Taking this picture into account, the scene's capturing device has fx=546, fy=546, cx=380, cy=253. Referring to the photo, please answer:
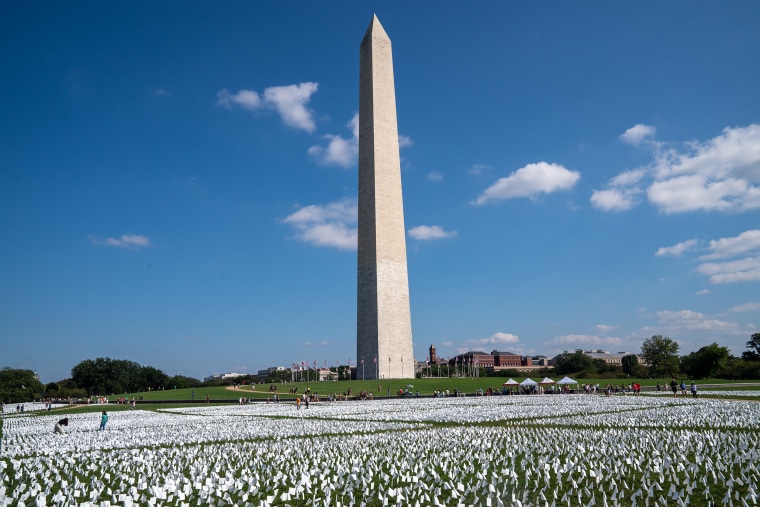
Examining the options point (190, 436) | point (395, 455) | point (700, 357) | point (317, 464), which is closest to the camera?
point (317, 464)

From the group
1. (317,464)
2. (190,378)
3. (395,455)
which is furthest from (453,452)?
(190,378)

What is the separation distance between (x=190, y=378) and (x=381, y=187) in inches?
3749

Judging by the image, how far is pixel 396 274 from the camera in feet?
187

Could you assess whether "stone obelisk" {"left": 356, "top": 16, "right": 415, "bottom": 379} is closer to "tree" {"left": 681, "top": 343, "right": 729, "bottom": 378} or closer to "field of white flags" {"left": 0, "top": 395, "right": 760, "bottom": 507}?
"field of white flags" {"left": 0, "top": 395, "right": 760, "bottom": 507}

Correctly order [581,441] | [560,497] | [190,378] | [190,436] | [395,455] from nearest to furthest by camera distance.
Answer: [560,497]
[395,455]
[581,441]
[190,436]
[190,378]

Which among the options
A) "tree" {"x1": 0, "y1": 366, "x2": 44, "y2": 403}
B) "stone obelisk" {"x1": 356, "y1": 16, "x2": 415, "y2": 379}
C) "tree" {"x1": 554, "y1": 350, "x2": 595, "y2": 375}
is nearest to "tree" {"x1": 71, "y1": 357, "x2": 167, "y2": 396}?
"tree" {"x1": 0, "y1": 366, "x2": 44, "y2": 403}

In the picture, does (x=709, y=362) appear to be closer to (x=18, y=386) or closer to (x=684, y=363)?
(x=684, y=363)

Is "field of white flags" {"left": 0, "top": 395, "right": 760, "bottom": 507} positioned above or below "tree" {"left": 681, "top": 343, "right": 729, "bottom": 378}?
below

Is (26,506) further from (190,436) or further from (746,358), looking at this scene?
(746,358)

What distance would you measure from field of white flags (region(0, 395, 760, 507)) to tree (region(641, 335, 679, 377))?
8694 centimetres

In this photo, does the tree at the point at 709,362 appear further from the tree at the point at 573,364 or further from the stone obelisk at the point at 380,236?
the stone obelisk at the point at 380,236

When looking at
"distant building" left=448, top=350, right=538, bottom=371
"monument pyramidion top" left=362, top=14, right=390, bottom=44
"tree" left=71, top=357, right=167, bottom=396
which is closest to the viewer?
"monument pyramidion top" left=362, top=14, right=390, bottom=44

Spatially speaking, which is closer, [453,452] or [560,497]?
[560,497]

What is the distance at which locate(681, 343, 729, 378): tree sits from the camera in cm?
8562
